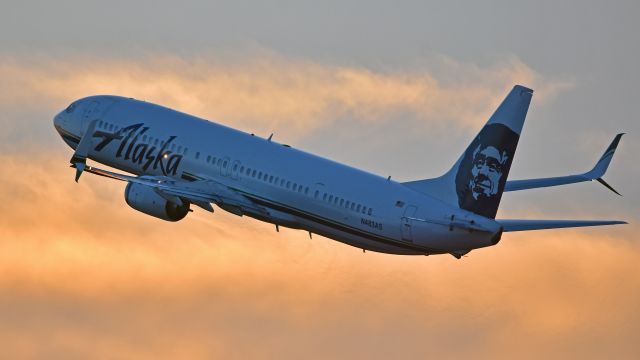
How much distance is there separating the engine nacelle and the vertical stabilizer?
14.8 m

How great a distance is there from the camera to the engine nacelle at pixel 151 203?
3157 inches

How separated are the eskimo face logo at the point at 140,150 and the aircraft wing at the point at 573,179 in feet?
55.7

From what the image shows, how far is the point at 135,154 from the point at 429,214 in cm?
1881

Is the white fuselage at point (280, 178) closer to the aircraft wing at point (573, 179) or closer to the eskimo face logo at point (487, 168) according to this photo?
the eskimo face logo at point (487, 168)

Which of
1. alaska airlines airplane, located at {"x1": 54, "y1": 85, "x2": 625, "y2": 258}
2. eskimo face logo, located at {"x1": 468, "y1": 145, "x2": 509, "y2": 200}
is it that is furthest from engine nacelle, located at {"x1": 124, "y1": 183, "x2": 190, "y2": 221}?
eskimo face logo, located at {"x1": 468, "y1": 145, "x2": 509, "y2": 200}

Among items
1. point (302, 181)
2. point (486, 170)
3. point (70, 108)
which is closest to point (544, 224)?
point (486, 170)

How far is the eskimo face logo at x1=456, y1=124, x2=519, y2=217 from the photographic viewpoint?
71812 millimetres

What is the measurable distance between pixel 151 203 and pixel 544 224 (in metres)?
19.5

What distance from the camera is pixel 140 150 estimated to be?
85.6m

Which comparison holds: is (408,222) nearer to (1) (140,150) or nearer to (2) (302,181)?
(2) (302,181)

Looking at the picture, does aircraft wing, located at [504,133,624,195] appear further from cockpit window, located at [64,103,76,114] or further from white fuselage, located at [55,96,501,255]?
cockpit window, located at [64,103,76,114]

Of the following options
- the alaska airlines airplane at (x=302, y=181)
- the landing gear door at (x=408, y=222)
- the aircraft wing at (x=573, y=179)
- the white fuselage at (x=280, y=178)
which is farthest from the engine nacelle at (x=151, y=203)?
the aircraft wing at (x=573, y=179)

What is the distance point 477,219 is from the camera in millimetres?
72250

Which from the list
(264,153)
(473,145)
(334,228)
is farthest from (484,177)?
(264,153)
